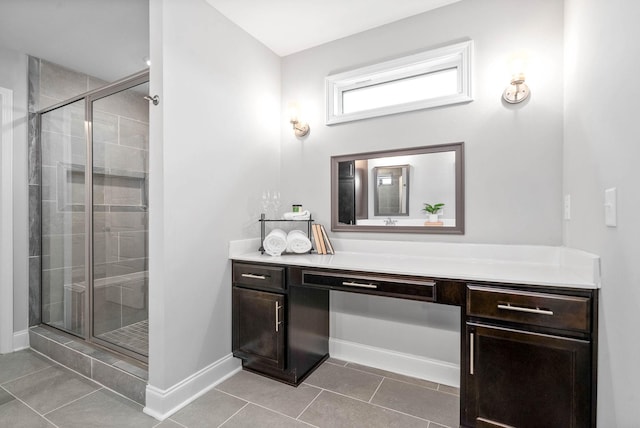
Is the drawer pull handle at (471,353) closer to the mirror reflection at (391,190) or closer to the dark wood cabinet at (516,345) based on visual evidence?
the dark wood cabinet at (516,345)

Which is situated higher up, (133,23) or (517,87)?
(133,23)

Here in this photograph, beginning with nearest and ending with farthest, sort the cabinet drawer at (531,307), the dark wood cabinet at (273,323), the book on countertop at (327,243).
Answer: the cabinet drawer at (531,307) < the dark wood cabinet at (273,323) < the book on countertop at (327,243)

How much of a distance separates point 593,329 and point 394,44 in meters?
2.12

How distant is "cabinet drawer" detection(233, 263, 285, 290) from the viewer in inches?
78.6

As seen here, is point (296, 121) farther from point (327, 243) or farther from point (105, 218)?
point (105, 218)

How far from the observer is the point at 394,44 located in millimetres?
2273

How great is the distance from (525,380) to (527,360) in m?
0.09

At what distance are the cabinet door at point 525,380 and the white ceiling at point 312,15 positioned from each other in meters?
2.12

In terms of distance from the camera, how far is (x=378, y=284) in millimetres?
1720

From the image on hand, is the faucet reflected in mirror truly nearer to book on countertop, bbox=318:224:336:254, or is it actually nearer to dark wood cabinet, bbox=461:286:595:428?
book on countertop, bbox=318:224:336:254

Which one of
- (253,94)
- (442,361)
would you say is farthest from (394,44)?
(442,361)

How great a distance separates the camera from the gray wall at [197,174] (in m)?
1.76

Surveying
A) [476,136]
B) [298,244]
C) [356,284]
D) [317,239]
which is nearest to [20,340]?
[298,244]

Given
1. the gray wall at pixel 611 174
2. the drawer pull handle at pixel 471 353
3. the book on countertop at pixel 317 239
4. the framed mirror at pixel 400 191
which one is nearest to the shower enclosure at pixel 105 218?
the book on countertop at pixel 317 239
